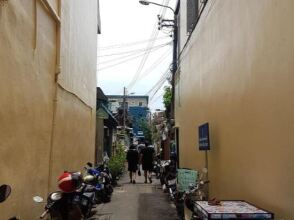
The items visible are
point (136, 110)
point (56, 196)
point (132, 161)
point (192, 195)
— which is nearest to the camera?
point (56, 196)

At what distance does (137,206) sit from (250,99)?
6.70m

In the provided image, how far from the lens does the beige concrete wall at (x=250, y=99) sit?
5.15 metres

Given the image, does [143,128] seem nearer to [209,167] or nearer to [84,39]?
[84,39]

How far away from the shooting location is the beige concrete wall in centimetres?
515

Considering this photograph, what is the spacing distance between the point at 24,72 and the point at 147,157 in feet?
42.2

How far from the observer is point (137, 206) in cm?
1248

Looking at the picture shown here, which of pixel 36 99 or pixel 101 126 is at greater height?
pixel 101 126

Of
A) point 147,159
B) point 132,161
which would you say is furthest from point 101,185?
point 147,159

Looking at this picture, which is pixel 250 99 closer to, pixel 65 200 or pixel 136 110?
pixel 65 200

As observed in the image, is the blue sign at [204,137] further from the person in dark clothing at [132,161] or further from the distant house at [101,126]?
the distant house at [101,126]

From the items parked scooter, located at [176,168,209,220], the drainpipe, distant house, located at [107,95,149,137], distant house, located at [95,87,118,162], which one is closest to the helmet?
the drainpipe

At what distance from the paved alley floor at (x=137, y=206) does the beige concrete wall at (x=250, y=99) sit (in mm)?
1829

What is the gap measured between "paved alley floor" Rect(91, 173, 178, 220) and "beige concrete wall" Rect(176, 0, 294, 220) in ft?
6.00

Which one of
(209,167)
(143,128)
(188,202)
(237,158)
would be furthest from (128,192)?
(143,128)
